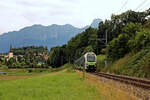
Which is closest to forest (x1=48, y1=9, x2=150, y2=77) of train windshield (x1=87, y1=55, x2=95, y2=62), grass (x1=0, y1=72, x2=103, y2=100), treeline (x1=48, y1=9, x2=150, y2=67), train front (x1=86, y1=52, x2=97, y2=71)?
treeline (x1=48, y1=9, x2=150, y2=67)

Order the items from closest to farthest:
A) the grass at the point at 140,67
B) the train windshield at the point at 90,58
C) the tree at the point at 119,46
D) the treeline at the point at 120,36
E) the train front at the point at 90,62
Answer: the grass at the point at 140,67, the treeline at the point at 120,36, the tree at the point at 119,46, the train front at the point at 90,62, the train windshield at the point at 90,58

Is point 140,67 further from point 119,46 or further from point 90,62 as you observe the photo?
point 90,62

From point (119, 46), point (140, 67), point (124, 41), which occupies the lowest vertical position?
point (140, 67)

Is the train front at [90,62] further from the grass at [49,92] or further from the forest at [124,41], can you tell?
the grass at [49,92]

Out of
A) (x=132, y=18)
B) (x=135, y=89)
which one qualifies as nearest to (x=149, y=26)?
(x=132, y=18)

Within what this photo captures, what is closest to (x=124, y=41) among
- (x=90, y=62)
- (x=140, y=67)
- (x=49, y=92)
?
(x=90, y=62)

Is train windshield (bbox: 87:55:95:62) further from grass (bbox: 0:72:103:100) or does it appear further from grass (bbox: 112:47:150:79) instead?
grass (bbox: 0:72:103:100)

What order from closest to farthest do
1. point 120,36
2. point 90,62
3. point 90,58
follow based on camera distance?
point 120,36
point 90,62
point 90,58

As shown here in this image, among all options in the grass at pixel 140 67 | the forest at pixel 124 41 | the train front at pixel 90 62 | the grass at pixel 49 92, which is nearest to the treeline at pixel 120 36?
the forest at pixel 124 41

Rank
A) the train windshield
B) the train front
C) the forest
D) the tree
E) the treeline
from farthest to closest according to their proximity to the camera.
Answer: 1. the train windshield
2. the train front
3. the tree
4. the treeline
5. the forest

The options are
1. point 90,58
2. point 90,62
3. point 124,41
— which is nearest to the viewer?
point 124,41

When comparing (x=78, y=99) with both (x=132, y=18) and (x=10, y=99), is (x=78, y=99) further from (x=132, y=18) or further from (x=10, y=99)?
(x=132, y=18)

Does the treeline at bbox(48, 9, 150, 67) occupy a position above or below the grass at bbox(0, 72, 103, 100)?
above

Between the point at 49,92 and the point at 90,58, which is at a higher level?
the point at 90,58
